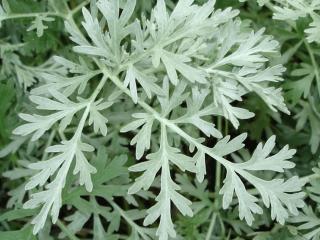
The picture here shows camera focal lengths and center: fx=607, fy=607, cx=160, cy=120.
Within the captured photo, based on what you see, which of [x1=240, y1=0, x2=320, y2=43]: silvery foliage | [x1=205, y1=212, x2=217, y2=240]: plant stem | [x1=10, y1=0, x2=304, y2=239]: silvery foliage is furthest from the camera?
[x1=205, y1=212, x2=217, y2=240]: plant stem

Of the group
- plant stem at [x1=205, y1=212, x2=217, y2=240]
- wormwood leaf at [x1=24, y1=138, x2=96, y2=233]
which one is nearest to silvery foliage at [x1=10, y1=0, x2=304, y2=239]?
wormwood leaf at [x1=24, y1=138, x2=96, y2=233]

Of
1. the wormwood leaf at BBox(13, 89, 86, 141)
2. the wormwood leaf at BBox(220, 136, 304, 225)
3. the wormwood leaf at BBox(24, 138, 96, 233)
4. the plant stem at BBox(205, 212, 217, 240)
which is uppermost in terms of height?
the wormwood leaf at BBox(13, 89, 86, 141)

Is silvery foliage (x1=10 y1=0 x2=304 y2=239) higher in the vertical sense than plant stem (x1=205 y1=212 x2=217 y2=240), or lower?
higher

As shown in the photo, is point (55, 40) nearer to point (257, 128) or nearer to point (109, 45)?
point (109, 45)

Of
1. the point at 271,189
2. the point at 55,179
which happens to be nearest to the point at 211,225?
the point at 271,189

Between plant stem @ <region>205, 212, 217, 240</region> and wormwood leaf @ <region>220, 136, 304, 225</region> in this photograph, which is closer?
wormwood leaf @ <region>220, 136, 304, 225</region>

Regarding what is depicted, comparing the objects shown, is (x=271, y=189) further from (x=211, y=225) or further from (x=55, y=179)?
(x=55, y=179)

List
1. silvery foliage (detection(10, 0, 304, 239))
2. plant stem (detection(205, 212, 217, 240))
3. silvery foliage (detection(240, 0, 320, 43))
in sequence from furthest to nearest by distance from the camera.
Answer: plant stem (detection(205, 212, 217, 240)) < silvery foliage (detection(240, 0, 320, 43)) < silvery foliage (detection(10, 0, 304, 239))

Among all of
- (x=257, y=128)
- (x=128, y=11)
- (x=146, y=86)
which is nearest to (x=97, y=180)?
(x=146, y=86)

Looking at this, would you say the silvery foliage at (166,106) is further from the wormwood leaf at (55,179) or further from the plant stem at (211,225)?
the plant stem at (211,225)

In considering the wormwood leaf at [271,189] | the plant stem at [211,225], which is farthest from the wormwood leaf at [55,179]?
the plant stem at [211,225]

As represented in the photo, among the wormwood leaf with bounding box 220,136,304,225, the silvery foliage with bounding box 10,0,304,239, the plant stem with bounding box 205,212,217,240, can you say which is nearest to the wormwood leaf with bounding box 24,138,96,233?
the silvery foliage with bounding box 10,0,304,239

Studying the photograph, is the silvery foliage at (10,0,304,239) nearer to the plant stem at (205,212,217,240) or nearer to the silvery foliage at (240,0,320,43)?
the silvery foliage at (240,0,320,43)

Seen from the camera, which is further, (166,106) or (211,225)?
(211,225)
